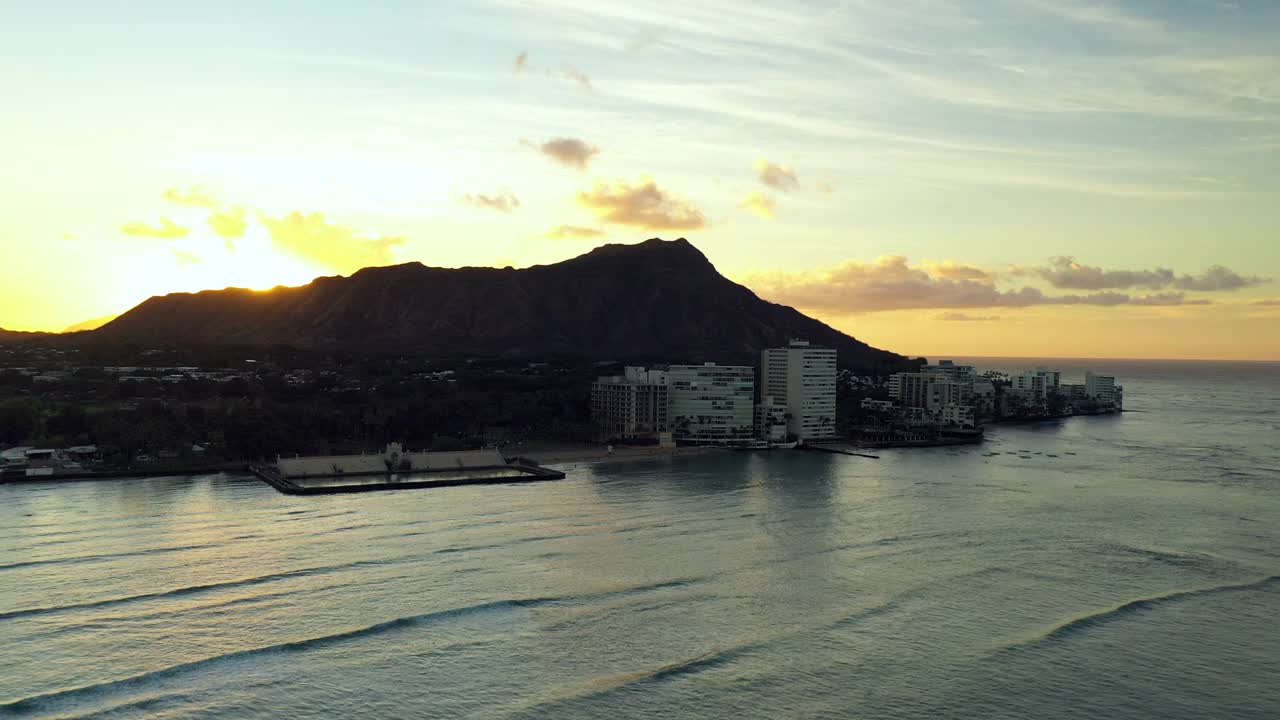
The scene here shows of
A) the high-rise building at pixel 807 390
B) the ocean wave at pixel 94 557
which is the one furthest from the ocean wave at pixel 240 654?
the high-rise building at pixel 807 390

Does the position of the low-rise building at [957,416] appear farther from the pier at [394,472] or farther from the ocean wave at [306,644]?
the ocean wave at [306,644]

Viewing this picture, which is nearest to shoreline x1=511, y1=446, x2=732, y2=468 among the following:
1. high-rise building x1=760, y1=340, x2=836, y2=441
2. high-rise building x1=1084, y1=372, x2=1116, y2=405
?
high-rise building x1=760, y1=340, x2=836, y2=441

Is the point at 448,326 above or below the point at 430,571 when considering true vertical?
above

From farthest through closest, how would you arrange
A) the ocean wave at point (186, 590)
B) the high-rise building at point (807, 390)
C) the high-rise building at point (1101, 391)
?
the high-rise building at point (1101, 391) < the high-rise building at point (807, 390) < the ocean wave at point (186, 590)

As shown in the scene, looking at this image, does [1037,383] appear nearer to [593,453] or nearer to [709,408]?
[709,408]

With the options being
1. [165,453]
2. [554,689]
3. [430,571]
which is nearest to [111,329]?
[165,453]

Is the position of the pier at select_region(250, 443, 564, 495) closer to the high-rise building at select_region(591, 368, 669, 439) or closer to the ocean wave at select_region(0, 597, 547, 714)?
the high-rise building at select_region(591, 368, 669, 439)

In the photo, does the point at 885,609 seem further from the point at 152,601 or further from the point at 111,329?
the point at 111,329
